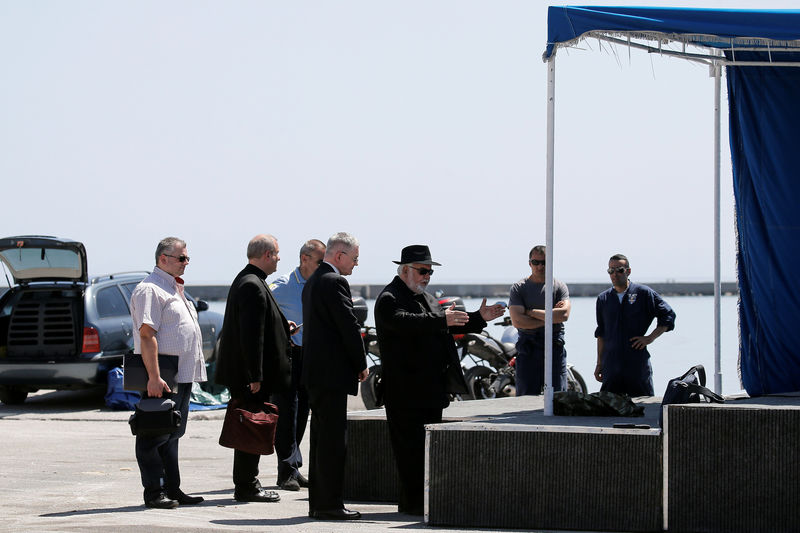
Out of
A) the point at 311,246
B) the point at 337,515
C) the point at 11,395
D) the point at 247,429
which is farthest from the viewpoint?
the point at 11,395

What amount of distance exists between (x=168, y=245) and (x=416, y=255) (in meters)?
1.67

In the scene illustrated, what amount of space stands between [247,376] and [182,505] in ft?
3.18

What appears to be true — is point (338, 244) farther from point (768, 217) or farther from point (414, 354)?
point (768, 217)

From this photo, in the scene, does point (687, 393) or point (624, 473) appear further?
point (687, 393)

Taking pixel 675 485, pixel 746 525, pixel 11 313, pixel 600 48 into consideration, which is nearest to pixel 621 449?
pixel 675 485

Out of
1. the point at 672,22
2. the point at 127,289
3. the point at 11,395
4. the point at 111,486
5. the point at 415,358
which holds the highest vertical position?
the point at 672,22

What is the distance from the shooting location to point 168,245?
804 centimetres

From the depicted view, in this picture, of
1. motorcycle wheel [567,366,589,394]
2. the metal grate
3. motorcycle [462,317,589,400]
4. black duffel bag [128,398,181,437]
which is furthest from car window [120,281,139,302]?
black duffel bag [128,398,181,437]

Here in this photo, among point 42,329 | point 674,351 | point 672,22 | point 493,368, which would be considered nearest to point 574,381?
point 493,368

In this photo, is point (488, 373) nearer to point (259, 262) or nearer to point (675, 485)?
point (259, 262)

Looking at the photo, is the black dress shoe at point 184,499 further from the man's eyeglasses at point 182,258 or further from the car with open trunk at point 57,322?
the car with open trunk at point 57,322

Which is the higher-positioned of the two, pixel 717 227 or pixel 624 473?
pixel 717 227

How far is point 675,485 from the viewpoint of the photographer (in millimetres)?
6750

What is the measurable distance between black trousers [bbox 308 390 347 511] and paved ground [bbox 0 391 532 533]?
0.62 ft
